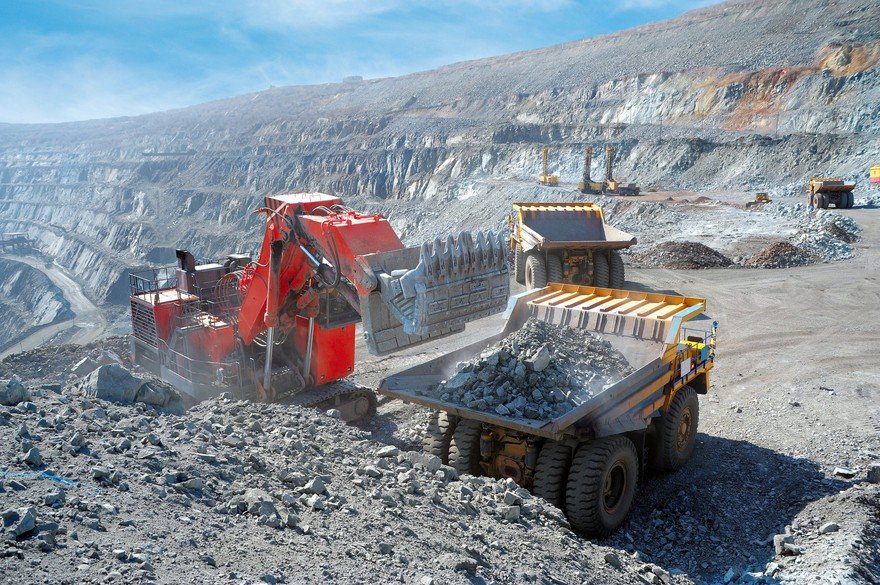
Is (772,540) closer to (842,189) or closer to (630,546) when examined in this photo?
(630,546)

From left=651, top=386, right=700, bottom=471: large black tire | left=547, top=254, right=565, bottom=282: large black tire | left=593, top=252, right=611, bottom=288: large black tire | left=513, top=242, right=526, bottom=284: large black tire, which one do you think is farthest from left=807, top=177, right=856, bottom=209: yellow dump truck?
left=651, top=386, right=700, bottom=471: large black tire

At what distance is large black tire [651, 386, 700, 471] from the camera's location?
7.21 meters

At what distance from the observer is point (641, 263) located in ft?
62.0

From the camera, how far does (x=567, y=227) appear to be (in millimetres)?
15484

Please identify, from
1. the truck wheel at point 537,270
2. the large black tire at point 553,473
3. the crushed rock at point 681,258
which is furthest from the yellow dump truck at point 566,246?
the large black tire at point 553,473

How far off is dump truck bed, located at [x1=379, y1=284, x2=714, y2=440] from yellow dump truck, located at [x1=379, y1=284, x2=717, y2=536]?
1 cm

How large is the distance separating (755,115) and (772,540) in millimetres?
41200

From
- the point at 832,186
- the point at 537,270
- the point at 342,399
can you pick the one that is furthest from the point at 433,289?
the point at 832,186

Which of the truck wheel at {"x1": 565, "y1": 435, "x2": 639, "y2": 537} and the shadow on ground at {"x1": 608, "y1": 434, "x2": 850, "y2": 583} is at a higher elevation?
the truck wheel at {"x1": 565, "y1": 435, "x2": 639, "y2": 537}

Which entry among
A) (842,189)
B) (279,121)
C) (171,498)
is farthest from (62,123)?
(171,498)

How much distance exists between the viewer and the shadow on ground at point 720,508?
6.02 m

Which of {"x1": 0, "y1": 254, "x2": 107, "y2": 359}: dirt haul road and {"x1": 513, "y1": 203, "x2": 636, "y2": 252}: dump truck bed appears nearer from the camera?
{"x1": 513, "y1": 203, "x2": 636, "y2": 252}: dump truck bed

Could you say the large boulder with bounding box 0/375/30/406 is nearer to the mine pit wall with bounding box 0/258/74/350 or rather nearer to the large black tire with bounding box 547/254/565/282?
the large black tire with bounding box 547/254/565/282

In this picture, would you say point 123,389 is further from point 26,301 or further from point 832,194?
point 26,301
